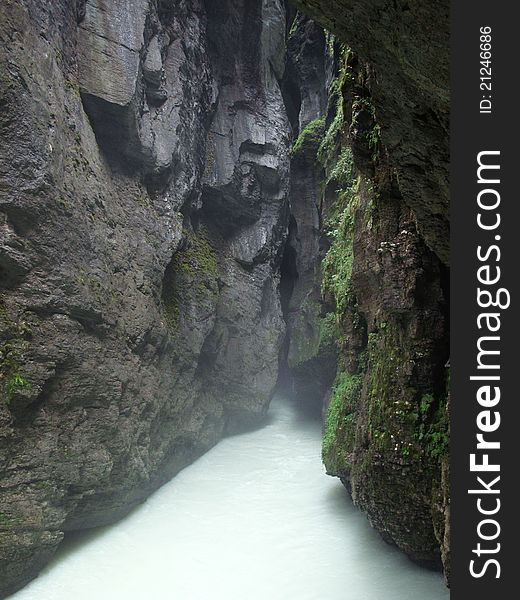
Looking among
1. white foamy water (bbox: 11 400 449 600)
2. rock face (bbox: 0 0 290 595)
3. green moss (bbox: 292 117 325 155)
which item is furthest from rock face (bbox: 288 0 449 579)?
green moss (bbox: 292 117 325 155)

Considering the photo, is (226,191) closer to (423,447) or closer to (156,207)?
(156,207)

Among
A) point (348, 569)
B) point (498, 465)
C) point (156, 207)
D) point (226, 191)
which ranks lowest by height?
point (348, 569)

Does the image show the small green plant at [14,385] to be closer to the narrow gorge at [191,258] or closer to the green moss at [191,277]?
the narrow gorge at [191,258]

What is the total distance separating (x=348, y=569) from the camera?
23.1 ft

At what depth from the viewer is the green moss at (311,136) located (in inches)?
671

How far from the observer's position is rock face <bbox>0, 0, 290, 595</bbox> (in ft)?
23.0

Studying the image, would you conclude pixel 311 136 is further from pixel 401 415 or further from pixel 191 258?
pixel 401 415

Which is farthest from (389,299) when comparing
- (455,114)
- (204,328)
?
(204,328)

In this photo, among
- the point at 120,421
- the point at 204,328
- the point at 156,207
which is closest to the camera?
the point at 120,421

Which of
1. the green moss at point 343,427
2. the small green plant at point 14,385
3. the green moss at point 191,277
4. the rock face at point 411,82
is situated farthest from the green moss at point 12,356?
the rock face at point 411,82

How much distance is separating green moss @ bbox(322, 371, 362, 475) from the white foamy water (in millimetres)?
1194

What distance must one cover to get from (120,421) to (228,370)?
6089 mm

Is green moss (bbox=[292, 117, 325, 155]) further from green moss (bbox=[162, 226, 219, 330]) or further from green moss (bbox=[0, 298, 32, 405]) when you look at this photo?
green moss (bbox=[0, 298, 32, 405])

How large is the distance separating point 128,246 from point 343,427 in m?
5.87
